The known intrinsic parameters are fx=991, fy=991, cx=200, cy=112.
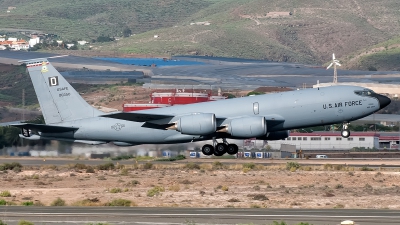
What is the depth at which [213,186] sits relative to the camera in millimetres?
60156

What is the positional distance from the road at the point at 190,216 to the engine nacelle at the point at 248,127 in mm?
16660

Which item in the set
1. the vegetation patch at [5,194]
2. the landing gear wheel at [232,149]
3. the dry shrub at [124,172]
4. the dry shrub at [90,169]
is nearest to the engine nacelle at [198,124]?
the landing gear wheel at [232,149]

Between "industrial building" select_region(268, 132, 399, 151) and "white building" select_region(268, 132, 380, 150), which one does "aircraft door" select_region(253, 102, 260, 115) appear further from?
"white building" select_region(268, 132, 380, 150)

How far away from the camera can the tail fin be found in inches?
2507

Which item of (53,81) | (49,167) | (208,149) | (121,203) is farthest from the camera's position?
(49,167)

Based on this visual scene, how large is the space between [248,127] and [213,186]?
14.0 ft

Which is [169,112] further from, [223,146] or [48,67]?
[48,67]

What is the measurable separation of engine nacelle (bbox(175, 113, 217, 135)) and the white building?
4541 centimetres

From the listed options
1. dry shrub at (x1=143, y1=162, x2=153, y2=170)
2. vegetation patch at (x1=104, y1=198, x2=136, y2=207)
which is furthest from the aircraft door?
dry shrub at (x1=143, y1=162, x2=153, y2=170)

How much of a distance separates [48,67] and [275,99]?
15.1 metres

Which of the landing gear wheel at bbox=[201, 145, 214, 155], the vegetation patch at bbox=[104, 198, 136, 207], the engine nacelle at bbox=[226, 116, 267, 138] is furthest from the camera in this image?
the landing gear wheel at bbox=[201, 145, 214, 155]

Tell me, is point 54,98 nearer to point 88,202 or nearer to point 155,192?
point 155,192

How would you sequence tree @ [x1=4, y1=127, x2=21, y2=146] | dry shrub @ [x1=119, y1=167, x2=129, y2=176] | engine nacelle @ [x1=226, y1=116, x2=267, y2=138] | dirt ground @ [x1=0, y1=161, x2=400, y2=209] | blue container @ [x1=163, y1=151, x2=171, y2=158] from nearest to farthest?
dirt ground @ [x1=0, y1=161, x2=400, y2=209]
engine nacelle @ [x1=226, y1=116, x2=267, y2=138]
dry shrub @ [x1=119, y1=167, x2=129, y2=176]
tree @ [x1=4, y1=127, x2=21, y2=146]
blue container @ [x1=163, y1=151, x2=171, y2=158]

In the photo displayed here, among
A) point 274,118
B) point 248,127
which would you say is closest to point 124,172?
point 248,127
